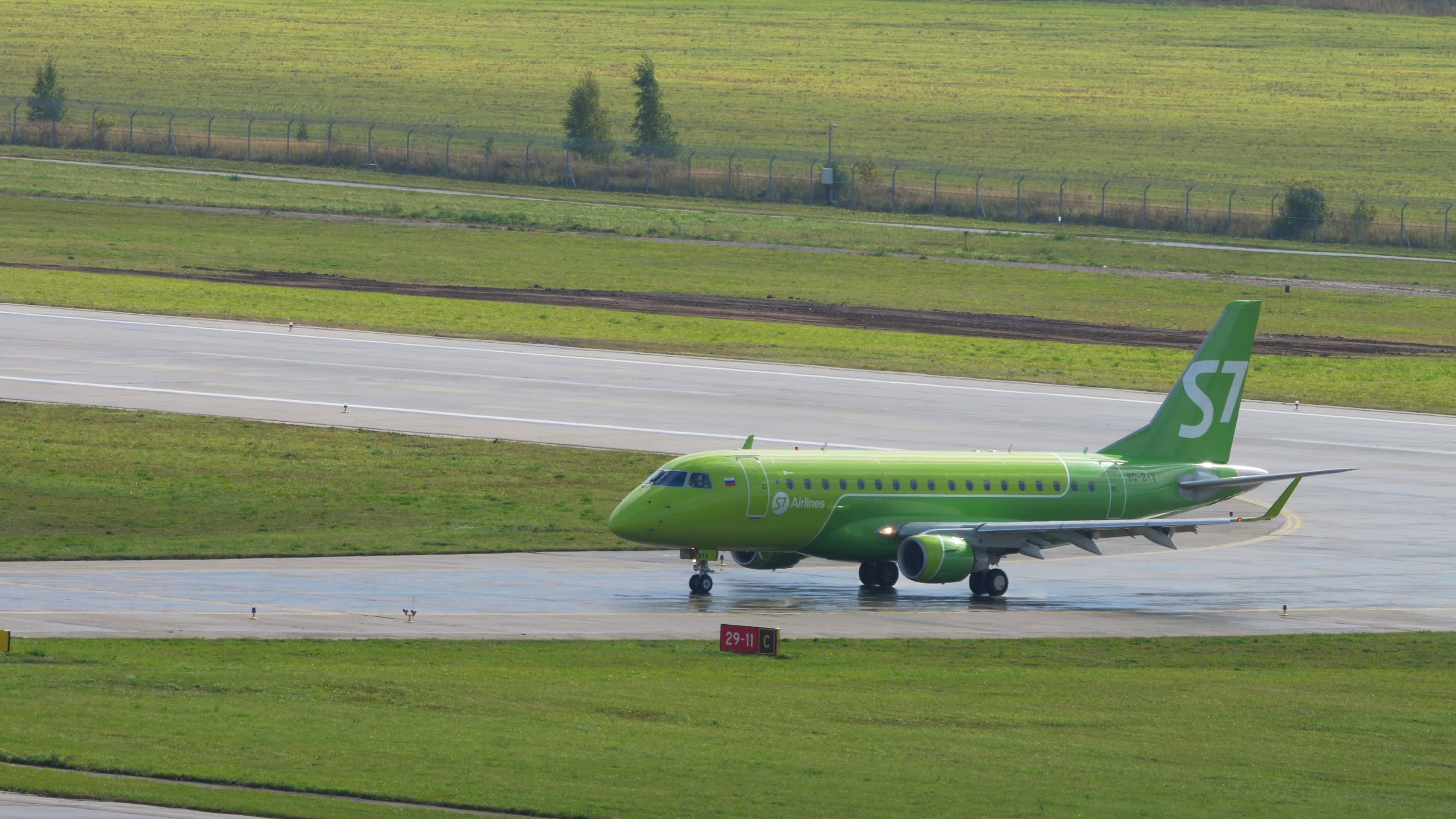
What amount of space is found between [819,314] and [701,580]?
6292 cm

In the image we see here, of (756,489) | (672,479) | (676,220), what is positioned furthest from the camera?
(676,220)

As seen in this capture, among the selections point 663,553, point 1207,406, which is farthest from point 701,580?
point 1207,406

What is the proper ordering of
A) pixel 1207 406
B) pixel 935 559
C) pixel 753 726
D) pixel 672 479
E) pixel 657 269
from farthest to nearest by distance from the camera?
pixel 657 269 < pixel 1207 406 < pixel 935 559 < pixel 672 479 < pixel 753 726

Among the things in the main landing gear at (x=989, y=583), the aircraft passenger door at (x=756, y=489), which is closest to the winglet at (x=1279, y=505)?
the main landing gear at (x=989, y=583)

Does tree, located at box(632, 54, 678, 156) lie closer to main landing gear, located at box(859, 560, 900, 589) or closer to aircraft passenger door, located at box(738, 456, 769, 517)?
main landing gear, located at box(859, 560, 900, 589)

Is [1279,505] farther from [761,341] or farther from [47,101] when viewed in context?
[47,101]

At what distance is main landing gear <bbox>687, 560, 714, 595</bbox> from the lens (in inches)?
1983

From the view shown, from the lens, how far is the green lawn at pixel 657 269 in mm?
119250

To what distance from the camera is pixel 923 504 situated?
52.3 meters

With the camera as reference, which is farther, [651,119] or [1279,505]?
[651,119]

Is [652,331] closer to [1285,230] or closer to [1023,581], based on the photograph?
[1023,581]

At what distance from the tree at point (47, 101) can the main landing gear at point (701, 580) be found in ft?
514

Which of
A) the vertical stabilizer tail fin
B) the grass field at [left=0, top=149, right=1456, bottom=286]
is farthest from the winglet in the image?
the grass field at [left=0, top=149, right=1456, bottom=286]

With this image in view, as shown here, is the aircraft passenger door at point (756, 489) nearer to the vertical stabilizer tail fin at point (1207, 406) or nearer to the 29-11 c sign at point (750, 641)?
the 29-11 c sign at point (750, 641)
